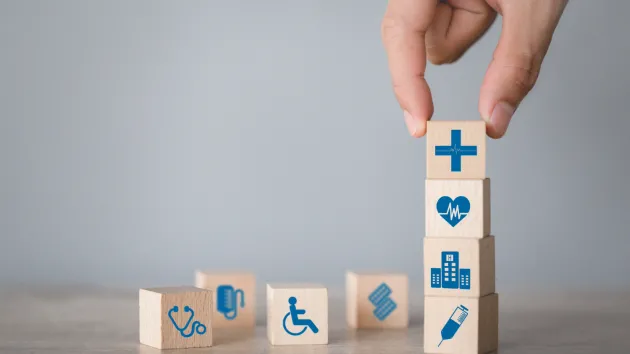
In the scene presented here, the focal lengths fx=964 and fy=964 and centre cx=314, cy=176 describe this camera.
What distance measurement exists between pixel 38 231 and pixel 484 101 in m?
2.80

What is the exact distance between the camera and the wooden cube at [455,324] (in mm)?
2213

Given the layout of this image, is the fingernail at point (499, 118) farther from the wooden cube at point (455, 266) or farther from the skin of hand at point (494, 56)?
the wooden cube at point (455, 266)

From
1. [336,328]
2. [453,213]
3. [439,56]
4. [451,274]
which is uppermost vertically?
[439,56]

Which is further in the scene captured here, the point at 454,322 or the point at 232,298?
the point at 232,298

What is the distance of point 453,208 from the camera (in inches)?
87.2

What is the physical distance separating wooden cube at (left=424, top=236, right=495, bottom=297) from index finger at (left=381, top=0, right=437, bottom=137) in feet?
0.96

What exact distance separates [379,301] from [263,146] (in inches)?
72.1

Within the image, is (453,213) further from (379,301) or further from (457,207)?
(379,301)

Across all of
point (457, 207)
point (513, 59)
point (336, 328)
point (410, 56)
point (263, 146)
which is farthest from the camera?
point (263, 146)

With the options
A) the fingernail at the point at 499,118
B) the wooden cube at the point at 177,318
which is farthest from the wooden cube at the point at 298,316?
the fingernail at the point at 499,118

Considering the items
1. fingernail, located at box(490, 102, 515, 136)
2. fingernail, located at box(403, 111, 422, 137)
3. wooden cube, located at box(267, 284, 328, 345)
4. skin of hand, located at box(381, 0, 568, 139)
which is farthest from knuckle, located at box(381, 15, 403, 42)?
wooden cube, located at box(267, 284, 328, 345)

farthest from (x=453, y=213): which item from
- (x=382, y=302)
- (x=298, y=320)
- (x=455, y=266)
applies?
(x=382, y=302)

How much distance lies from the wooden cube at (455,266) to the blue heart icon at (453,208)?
5cm

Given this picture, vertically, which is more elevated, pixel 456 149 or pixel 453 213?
pixel 456 149
